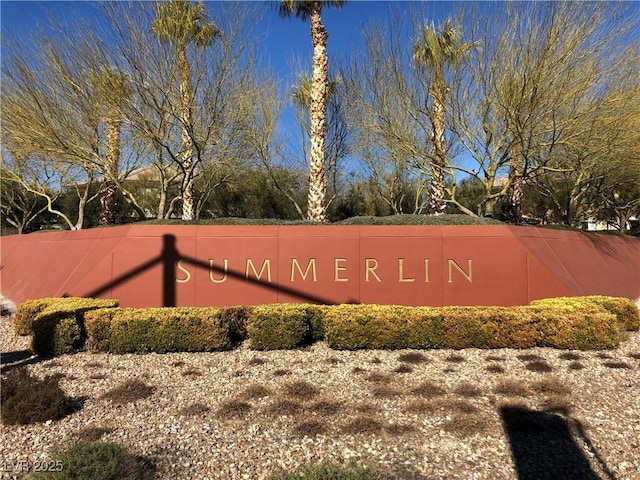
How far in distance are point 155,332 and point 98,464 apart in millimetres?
3746

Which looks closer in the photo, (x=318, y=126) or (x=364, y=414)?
(x=364, y=414)

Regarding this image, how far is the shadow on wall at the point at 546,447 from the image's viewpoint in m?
3.25

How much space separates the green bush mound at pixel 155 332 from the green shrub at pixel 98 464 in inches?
130

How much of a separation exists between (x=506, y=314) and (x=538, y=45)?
5.87 metres

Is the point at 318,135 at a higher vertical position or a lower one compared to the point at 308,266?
higher

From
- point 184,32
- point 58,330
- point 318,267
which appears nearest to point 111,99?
point 184,32

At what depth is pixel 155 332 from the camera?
6.71 metres

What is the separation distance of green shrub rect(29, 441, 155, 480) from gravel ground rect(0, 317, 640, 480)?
0.15 meters

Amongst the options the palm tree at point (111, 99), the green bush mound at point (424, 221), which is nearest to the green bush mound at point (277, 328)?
the green bush mound at point (424, 221)

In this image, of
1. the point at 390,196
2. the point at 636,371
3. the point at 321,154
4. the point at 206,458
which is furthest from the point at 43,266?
the point at 390,196

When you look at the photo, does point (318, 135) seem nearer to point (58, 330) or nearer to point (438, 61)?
point (438, 61)

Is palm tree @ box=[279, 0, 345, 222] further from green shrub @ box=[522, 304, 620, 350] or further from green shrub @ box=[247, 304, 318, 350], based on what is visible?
green shrub @ box=[522, 304, 620, 350]

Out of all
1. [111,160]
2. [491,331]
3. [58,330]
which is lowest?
[491,331]

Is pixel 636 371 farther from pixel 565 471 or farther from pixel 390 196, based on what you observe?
pixel 390 196
